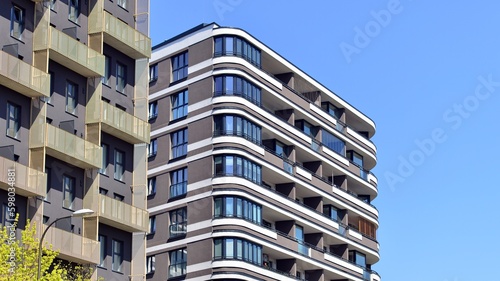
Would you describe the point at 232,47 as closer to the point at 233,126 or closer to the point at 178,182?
the point at 233,126

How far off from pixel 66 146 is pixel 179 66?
99.6 feet

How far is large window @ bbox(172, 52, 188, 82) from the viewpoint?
91938mm

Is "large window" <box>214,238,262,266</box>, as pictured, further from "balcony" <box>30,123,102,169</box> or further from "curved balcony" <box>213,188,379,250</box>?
"balcony" <box>30,123,102,169</box>

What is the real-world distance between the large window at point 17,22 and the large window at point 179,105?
29.9m

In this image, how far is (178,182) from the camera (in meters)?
89.8

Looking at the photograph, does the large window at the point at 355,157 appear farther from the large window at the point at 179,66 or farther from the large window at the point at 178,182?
the large window at the point at 178,182

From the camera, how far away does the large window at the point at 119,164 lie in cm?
6969

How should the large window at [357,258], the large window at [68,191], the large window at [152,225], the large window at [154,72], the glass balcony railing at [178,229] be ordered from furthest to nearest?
the large window at [357,258] < the large window at [154,72] < the large window at [152,225] < the glass balcony railing at [178,229] < the large window at [68,191]

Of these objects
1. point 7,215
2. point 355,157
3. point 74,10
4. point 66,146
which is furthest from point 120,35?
point 355,157

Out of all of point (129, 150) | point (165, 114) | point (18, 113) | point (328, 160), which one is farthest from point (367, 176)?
point (18, 113)

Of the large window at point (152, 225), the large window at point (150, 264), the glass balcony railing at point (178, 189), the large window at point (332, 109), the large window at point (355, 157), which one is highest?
the large window at point (332, 109)

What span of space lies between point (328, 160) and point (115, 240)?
126ft

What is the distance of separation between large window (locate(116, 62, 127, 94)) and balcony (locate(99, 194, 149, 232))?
7.97 meters

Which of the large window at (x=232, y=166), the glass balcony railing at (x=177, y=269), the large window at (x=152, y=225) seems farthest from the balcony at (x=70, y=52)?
the large window at (x=152, y=225)
